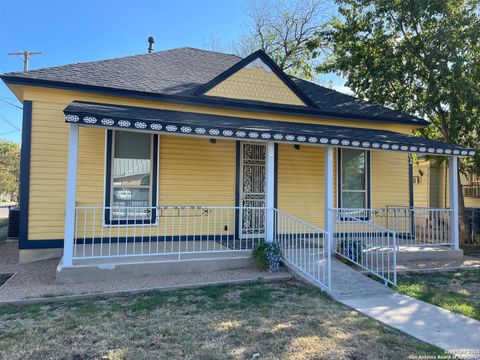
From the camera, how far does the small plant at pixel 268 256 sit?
6281 millimetres

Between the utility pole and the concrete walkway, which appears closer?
the concrete walkway

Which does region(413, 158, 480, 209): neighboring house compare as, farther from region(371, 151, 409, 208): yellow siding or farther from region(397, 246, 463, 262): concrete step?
region(397, 246, 463, 262): concrete step

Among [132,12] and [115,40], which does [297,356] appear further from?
[115,40]

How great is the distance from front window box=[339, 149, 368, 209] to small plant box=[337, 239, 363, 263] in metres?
2.55

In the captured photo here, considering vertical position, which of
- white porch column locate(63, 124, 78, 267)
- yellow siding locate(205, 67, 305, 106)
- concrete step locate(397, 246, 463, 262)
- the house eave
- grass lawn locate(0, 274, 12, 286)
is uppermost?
yellow siding locate(205, 67, 305, 106)

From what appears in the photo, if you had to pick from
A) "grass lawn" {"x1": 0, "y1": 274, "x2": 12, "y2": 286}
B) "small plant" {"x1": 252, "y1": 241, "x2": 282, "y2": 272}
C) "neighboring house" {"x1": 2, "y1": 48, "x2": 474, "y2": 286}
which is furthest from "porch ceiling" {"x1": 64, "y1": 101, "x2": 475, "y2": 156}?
"grass lawn" {"x1": 0, "y1": 274, "x2": 12, "y2": 286}

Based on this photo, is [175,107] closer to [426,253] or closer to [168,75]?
[168,75]

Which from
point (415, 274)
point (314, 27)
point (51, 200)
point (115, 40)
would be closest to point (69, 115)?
point (51, 200)

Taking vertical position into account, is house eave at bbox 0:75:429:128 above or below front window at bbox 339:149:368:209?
above

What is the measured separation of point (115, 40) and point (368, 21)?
37.4 ft

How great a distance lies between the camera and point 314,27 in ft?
62.2

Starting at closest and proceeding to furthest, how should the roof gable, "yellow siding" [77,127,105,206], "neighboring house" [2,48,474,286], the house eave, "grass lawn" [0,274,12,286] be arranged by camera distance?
1. "grass lawn" [0,274,12,286]
2. "neighboring house" [2,48,474,286]
3. the house eave
4. "yellow siding" [77,127,105,206]
5. the roof gable

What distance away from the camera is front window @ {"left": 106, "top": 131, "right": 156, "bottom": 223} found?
742 centimetres

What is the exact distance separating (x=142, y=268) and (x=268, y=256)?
7.51 ft
